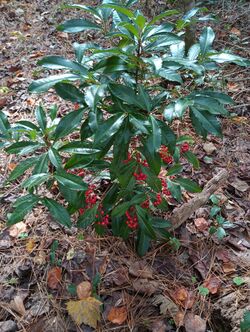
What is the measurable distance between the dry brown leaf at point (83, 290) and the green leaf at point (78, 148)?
61cm

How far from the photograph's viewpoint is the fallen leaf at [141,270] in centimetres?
165

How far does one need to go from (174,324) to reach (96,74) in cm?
106

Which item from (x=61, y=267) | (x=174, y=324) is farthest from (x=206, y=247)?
(x=61, y=267)

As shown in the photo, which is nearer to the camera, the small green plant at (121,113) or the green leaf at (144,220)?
the small green plant at (121,113)

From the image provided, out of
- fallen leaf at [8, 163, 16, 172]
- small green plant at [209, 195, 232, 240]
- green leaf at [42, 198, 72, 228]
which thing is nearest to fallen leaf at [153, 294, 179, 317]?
small green plant at [209, 195, 232, 240]

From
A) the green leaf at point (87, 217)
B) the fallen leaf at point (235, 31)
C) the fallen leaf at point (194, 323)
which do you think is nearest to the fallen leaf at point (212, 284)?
the fallen leaf at point (194, 323)

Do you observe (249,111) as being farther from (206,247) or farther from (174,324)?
(174,324)

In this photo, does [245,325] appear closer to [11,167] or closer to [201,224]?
[201,224]

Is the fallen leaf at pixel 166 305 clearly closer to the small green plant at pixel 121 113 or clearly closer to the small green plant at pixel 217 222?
the small green plant at pixel 121 113

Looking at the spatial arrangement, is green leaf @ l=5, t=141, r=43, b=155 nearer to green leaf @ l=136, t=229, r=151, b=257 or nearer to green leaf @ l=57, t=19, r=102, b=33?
green leaf @ l=57, t=19, r=102, b=33

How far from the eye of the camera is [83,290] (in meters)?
1.58

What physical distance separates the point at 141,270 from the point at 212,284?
1.07 feet

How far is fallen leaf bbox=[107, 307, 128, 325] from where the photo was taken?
1523mm

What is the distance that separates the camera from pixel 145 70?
1.32 m
